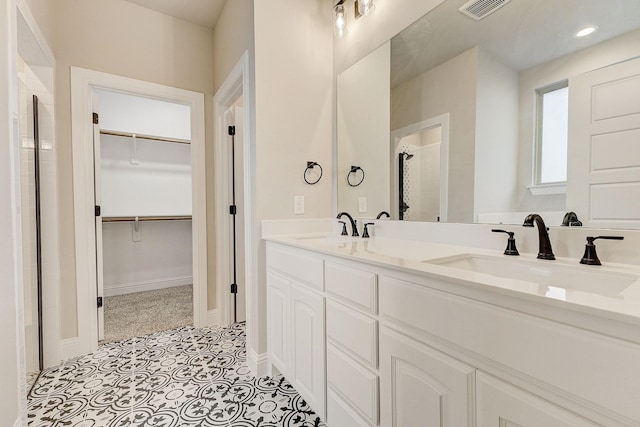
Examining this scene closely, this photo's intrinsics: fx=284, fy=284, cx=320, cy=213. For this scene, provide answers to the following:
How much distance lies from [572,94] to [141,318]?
3.55m

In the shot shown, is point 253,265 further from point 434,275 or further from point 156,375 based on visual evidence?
point 434,275

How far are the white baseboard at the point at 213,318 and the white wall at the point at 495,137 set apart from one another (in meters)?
2.39

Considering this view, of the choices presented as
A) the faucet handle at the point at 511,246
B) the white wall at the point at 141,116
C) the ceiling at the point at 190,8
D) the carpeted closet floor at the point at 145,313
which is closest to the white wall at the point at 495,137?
the faucet handle at the point at 511,246

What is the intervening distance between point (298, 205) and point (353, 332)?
106 cm

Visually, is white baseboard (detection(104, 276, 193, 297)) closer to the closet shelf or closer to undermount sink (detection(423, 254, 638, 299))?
the closet shelf

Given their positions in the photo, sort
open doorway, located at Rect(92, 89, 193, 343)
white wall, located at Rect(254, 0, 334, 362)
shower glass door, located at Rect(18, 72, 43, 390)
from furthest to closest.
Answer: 1. open doorway, located at Rect(92, 89, 193, 343)
2. white wall, located at Rect(254, 0, 334, 362)
3. shower glass door, located at Rect(18, 72, 43, 390)

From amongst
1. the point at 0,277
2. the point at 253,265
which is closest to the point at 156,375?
the point at 253,265

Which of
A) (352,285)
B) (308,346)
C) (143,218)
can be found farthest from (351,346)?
(143,218)

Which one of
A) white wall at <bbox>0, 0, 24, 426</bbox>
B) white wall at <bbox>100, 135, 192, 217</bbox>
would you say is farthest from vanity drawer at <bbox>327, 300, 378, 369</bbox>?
white wall at <bbox>100, 135, 192, 217</bbox>

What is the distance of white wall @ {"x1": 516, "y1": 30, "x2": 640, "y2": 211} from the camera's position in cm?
92

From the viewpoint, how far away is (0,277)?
1.17 m

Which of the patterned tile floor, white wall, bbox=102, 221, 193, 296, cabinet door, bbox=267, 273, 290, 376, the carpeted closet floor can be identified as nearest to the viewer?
the patterned tile floor

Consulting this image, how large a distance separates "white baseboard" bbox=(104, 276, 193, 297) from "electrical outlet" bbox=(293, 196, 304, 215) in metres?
2.76

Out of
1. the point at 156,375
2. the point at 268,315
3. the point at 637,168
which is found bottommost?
the point at 156,375
